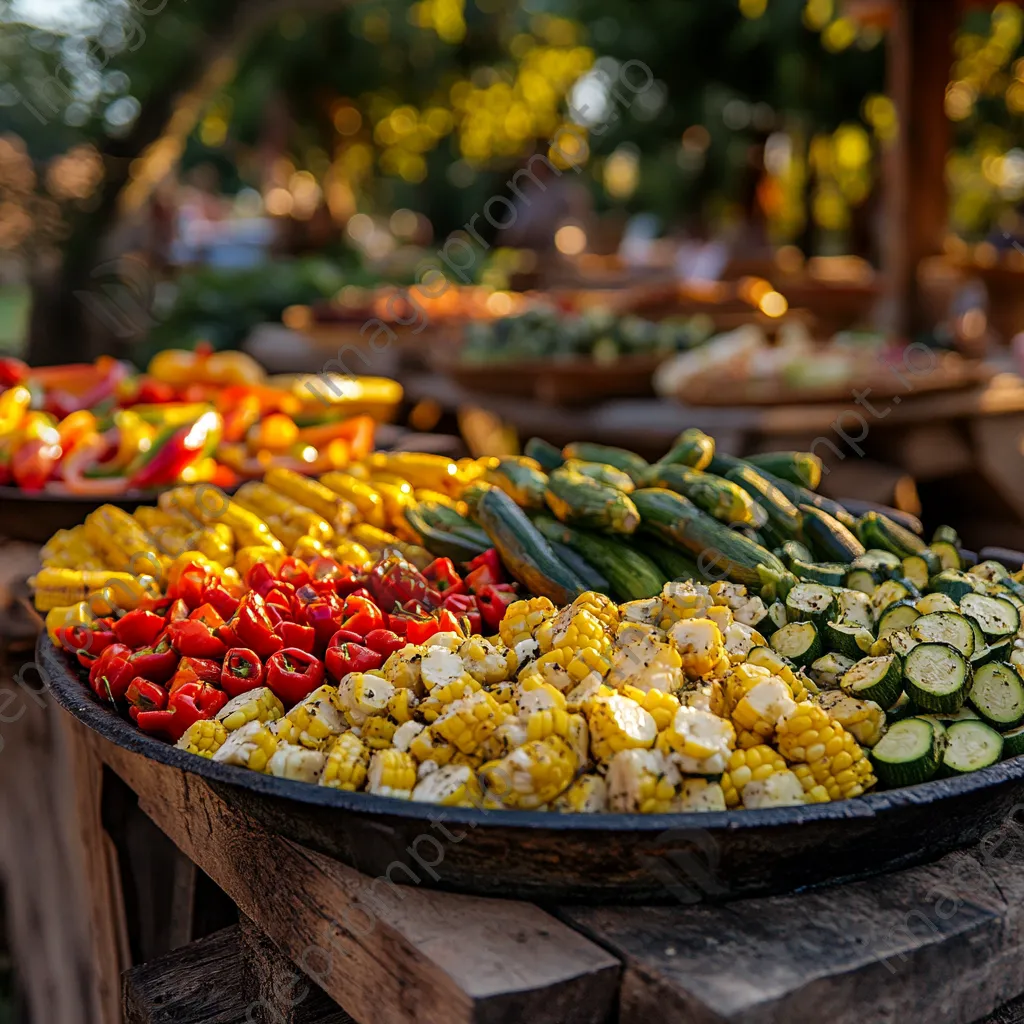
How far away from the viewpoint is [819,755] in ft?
4.67

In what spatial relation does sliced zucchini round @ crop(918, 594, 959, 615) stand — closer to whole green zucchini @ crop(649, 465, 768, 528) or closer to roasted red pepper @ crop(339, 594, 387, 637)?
whole green zucchini @ crop(649, 465, 768, 528)

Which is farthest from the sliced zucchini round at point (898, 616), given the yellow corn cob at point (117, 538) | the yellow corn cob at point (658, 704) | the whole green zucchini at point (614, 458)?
the yellow corn cob at point (117, 538)

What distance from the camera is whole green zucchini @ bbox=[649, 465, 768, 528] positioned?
2.05m

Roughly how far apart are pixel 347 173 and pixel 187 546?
86.6 feet

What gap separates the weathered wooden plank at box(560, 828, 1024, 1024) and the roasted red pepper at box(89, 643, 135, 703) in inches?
32.3

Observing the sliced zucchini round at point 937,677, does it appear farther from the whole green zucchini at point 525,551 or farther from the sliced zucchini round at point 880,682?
the whole green zucchini at point 525,551

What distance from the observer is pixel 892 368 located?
5.05 m

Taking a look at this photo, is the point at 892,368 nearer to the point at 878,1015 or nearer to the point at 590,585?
the point at 590,585

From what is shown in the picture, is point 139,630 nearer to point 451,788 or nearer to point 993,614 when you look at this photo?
point 451,788

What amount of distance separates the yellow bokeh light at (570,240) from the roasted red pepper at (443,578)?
11256 mm

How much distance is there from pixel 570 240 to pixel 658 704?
42.7 feet

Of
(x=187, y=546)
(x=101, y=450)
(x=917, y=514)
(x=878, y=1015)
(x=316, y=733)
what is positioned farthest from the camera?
(x=917, y=514)

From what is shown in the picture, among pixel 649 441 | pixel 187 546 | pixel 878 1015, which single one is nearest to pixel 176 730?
pixel 187 546

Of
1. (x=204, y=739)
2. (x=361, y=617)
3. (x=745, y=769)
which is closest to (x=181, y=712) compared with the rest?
(x=204, y=739)
